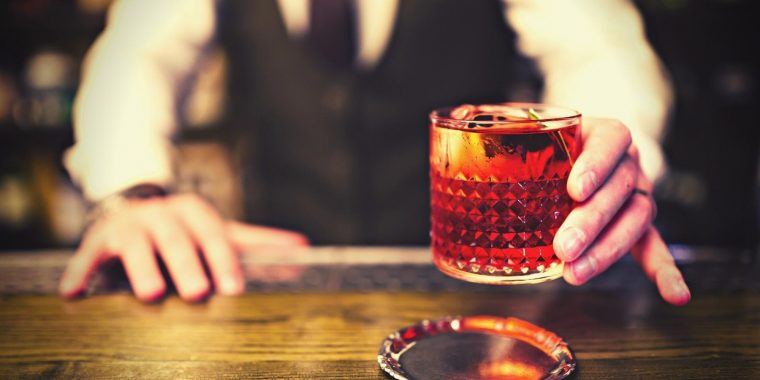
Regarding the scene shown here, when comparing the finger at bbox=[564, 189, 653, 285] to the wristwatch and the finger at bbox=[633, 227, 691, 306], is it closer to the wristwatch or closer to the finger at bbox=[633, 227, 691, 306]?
the finger at bbox=[633, 227, 691, 306]

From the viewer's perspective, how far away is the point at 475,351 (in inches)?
36.9

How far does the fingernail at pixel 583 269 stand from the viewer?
2.89 ft

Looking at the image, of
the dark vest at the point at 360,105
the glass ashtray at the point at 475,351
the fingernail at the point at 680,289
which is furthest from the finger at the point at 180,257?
the dark vest at the point at 360,105

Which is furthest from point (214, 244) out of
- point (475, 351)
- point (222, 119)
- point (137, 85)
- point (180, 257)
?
point (222, 119)

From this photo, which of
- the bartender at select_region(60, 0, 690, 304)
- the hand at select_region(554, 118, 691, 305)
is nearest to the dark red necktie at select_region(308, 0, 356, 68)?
the bartender at select_region(60, 0, 690, 304)

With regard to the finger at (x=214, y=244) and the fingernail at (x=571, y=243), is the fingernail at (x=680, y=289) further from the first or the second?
the finger at (x=214, y=244)

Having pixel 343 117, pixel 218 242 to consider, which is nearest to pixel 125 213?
pixel 218 242

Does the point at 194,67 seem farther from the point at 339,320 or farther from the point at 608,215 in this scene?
the point at 608,215

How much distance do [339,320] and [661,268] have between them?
50 cm

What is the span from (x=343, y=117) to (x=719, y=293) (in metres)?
1.36

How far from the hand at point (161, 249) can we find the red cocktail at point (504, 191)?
1.63 ft

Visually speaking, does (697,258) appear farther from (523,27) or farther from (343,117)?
(343,117)

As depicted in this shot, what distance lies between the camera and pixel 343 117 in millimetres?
2244

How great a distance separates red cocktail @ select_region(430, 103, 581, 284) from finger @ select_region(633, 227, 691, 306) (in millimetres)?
208
